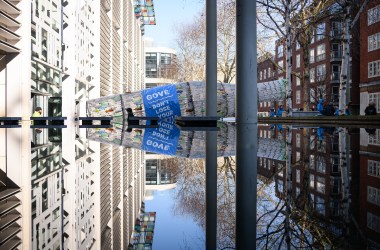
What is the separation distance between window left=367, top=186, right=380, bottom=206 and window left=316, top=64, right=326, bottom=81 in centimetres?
5909

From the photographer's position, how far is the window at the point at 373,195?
9.83ft

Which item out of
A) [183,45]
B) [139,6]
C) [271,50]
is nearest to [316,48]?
[183,45]

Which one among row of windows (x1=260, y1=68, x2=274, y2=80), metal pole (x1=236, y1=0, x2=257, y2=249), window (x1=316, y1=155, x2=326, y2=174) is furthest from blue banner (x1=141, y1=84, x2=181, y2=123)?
row of windows (x1=260, y1=68, x2=274, y2=80)

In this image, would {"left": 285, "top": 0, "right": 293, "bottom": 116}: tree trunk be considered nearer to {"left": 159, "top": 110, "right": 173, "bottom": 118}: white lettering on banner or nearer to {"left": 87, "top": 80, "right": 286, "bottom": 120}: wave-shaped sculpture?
{"left": 87, "top": 80, "right": 286, "bottom": 120}: wave-shaped sculpture

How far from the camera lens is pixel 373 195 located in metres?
3.27

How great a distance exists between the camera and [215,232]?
91.2 inches

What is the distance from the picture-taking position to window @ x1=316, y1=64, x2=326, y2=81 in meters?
60.9

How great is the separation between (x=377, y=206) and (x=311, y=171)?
194 centimetres

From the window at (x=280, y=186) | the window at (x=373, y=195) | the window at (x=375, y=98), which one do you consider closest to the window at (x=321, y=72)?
the window at (x=375, y=98)

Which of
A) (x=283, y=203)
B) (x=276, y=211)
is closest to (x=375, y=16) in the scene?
(x=283, y=203)

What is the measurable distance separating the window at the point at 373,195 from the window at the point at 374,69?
132 ft

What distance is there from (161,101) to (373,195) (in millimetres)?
19192

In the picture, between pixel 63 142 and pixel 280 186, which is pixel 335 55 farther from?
pixel 280 186

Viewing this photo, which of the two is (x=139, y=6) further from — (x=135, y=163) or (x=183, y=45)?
(x=135, y=163)
